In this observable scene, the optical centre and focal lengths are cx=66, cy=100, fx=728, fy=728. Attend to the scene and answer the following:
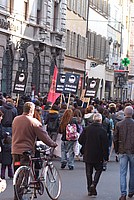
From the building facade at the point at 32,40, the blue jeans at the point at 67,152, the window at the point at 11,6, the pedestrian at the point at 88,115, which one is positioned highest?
the window at the point at 11,6

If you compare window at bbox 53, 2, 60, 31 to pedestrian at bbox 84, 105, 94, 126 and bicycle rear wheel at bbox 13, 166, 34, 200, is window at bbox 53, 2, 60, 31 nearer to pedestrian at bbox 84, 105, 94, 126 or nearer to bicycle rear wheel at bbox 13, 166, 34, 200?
pedestrian at bbox 84, 105, 94, 126

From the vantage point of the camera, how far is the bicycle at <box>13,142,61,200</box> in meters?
11.8

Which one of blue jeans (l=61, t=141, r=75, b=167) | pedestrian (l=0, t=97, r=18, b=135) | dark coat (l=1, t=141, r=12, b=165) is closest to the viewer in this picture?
dark coat (l=1, t=141, r=12, b=165)

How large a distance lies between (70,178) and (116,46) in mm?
52655

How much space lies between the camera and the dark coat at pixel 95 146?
13.9 metres

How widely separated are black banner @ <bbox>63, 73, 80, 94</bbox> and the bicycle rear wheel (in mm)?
15394

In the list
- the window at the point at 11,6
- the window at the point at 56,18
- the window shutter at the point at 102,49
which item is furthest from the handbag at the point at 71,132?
the window shutter at the point at 102,49

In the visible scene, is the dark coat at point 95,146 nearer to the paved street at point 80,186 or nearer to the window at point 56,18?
the paved street at point 80,186

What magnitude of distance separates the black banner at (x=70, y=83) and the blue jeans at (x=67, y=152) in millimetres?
8038

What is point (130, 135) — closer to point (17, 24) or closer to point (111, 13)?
point (17, 24)

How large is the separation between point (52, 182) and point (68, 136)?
621cm

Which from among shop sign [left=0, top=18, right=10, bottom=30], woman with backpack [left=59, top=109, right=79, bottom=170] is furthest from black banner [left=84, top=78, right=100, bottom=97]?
woman with backpack [left=59, top=109, right=79, bottom=170]

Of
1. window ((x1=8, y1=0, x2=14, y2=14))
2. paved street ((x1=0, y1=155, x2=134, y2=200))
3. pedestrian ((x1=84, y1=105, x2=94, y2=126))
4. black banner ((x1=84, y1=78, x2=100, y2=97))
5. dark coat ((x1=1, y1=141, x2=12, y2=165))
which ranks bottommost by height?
paved street ((x1=0, y1=155, x2=134, y2=200))

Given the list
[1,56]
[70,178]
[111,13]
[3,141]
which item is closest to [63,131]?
[70,178]
